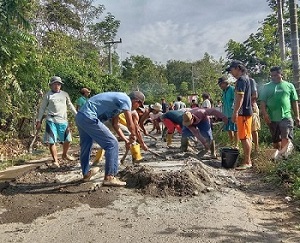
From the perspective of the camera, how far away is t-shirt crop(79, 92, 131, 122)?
5168mm

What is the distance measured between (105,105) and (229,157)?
2629mm

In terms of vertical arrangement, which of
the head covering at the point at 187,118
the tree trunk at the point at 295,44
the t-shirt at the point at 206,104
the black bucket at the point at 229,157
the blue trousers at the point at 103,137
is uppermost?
the tree trunk at the point at 295,44

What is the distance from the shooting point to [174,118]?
8.37m

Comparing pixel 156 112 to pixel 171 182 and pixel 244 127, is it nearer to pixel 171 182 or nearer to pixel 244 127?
pixel 244 127

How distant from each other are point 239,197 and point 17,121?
305 inches

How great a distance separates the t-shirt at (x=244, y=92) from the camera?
6.51 metres

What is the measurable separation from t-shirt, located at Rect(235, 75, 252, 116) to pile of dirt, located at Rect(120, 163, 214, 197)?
161 cm

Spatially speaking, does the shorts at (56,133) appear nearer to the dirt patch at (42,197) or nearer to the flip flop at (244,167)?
the dirt patch at (42,197)

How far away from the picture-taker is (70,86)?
15.9m

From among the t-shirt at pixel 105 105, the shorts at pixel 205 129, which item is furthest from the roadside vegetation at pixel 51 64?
the t-shirt at pixel 105 105

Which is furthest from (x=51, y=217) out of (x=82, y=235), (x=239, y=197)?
(x=239, y=197)

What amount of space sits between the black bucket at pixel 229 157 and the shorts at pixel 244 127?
30 centimetres

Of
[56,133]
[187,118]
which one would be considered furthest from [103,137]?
[187,118]

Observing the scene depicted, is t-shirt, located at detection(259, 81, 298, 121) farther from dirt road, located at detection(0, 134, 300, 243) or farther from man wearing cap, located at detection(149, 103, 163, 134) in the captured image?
man wearing cap, located at detection(149, 103, 163, 134)
